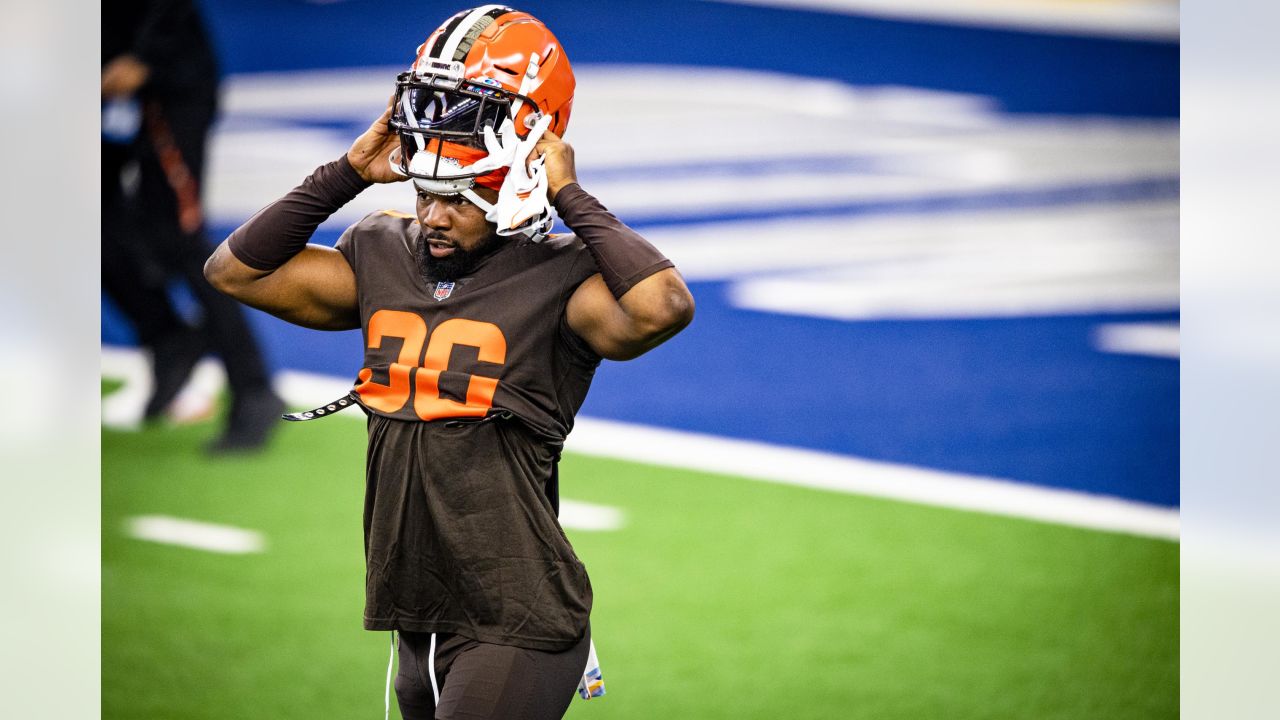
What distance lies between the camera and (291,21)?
4.25 metres

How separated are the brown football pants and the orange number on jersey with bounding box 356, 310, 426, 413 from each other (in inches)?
13.5

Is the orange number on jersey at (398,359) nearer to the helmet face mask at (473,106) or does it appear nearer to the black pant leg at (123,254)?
the helmet face mask at (473,106)

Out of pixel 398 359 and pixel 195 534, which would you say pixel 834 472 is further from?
pixel 398 359

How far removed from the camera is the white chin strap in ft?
6.04

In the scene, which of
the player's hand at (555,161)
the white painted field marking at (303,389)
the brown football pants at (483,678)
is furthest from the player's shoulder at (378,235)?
the white painted field marking at (303,389)

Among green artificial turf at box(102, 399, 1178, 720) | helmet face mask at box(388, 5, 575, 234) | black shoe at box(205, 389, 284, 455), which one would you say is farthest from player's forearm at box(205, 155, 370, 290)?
black shoe at box(205, 389, 284, 455)

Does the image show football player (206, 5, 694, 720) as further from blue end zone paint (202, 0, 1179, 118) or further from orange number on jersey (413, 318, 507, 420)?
blue end zone paint (202, 0, 1179, 118)

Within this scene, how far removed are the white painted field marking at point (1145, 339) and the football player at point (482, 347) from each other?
235 centimetres

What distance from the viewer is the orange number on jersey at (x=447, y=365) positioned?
73.4 inches

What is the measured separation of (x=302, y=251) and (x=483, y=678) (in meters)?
0.69

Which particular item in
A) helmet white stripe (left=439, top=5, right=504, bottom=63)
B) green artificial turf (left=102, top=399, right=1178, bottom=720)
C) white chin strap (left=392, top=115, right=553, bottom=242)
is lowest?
green artificial turf (left=102, top=399, right=1178, bottom=720)

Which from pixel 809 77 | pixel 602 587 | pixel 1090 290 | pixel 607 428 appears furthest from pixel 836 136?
pixel 602 587

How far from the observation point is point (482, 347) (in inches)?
74.1

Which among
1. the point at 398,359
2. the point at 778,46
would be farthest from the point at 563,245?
the point at 778,46
